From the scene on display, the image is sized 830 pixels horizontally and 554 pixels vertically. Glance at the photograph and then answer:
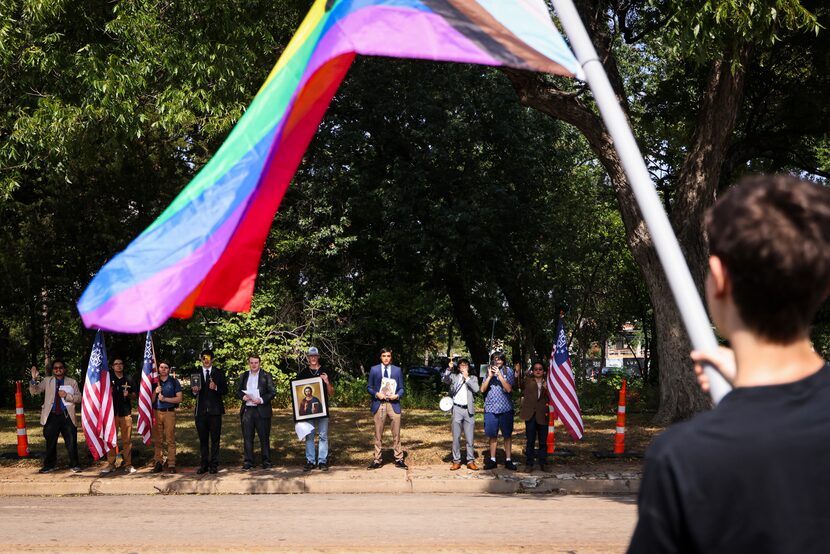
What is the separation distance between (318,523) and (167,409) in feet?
17.9

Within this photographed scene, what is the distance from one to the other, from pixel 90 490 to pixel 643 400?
18.7 meters

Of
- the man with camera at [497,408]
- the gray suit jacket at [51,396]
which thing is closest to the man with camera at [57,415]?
the gray suit jacket at [51,396]

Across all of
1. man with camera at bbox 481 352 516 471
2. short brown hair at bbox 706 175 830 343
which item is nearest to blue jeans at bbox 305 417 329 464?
man with camera at bbox 481 352 516 471

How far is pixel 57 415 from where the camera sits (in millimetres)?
15398

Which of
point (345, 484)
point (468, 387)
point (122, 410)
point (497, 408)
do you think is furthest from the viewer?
point (122, 410)

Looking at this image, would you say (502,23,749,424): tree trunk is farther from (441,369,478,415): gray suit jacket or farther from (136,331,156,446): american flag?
(136,331,156,446): american flag

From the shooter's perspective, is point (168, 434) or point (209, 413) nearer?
point (209, 413)

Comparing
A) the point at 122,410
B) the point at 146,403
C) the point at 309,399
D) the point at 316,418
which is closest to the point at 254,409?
the point at 309,399

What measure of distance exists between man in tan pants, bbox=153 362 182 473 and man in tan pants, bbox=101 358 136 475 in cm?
46

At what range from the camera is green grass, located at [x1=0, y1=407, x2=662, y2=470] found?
16328 millimetres

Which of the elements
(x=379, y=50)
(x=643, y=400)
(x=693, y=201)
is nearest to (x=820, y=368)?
(x=379, y=50)

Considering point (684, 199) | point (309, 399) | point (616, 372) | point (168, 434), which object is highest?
point (684, 199)

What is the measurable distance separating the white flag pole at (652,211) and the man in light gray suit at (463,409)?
12.4 meters

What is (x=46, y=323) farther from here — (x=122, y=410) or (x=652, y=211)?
(x=652, y=211)
